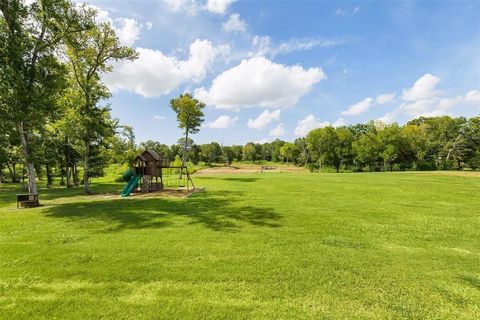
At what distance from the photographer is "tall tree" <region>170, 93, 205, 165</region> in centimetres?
4047

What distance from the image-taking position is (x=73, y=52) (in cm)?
2111

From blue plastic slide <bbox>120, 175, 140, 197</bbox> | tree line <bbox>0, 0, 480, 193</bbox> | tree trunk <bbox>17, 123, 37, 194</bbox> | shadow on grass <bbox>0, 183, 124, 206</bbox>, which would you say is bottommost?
shadow on grass <bbox>0, 183, 124, 206</bbox>

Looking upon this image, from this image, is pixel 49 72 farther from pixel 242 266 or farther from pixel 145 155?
pixel 242 266

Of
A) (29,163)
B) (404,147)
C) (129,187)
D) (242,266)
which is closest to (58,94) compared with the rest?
(29,163)

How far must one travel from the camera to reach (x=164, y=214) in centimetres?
1214

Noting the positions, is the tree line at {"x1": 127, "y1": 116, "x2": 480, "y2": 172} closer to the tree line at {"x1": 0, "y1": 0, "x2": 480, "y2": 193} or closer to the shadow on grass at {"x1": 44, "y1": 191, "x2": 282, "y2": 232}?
the tree line at {"x1": 0, "y1": 0, "x2": 480, "y2": 193}

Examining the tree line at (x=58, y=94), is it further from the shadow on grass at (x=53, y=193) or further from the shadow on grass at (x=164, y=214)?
the shadow on grass at (x=164, y=214)

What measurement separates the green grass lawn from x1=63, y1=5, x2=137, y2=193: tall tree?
1074cm

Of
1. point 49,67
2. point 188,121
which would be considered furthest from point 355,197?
point 188,121

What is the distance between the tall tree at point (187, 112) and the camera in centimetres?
4047

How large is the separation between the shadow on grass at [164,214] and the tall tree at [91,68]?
8307 mm

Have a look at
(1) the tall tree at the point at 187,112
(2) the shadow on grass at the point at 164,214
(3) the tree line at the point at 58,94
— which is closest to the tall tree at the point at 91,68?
(3) the tree line at the point at 58,94

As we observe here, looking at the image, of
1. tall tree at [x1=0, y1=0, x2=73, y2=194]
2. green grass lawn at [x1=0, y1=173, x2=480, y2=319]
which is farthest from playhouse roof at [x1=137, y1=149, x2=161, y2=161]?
green grass lawn at [x1=0, y1=173, x2=480, y2=319]

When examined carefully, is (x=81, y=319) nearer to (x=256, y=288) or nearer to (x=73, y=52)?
(x=256, y=288)
